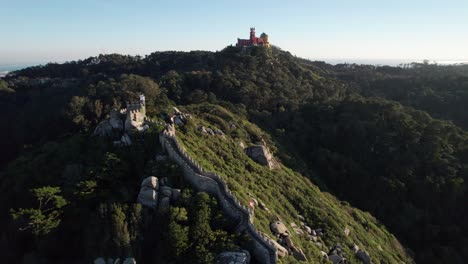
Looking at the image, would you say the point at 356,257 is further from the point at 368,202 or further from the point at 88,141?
the point at 88,141

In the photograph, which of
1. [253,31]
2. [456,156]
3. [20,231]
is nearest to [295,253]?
[20,231]

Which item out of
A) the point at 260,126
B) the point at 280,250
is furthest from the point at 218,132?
the point at 280,250

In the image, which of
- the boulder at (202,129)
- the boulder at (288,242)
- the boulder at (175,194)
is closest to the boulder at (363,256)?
the boulder at (288,242)

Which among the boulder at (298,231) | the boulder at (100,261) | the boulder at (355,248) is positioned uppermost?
the boulder at (100,261)

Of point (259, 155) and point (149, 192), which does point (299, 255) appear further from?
point (259, 155)

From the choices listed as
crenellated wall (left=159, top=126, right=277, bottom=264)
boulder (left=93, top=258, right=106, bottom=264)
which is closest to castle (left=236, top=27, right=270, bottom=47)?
crenellated wall (left=159, top=126, right=277, bottom=264)

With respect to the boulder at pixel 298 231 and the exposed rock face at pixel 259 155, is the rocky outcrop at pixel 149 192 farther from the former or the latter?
the exposed rock face at pixel 259 155

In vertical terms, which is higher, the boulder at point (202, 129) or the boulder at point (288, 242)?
the boulder at point (202, 129)
